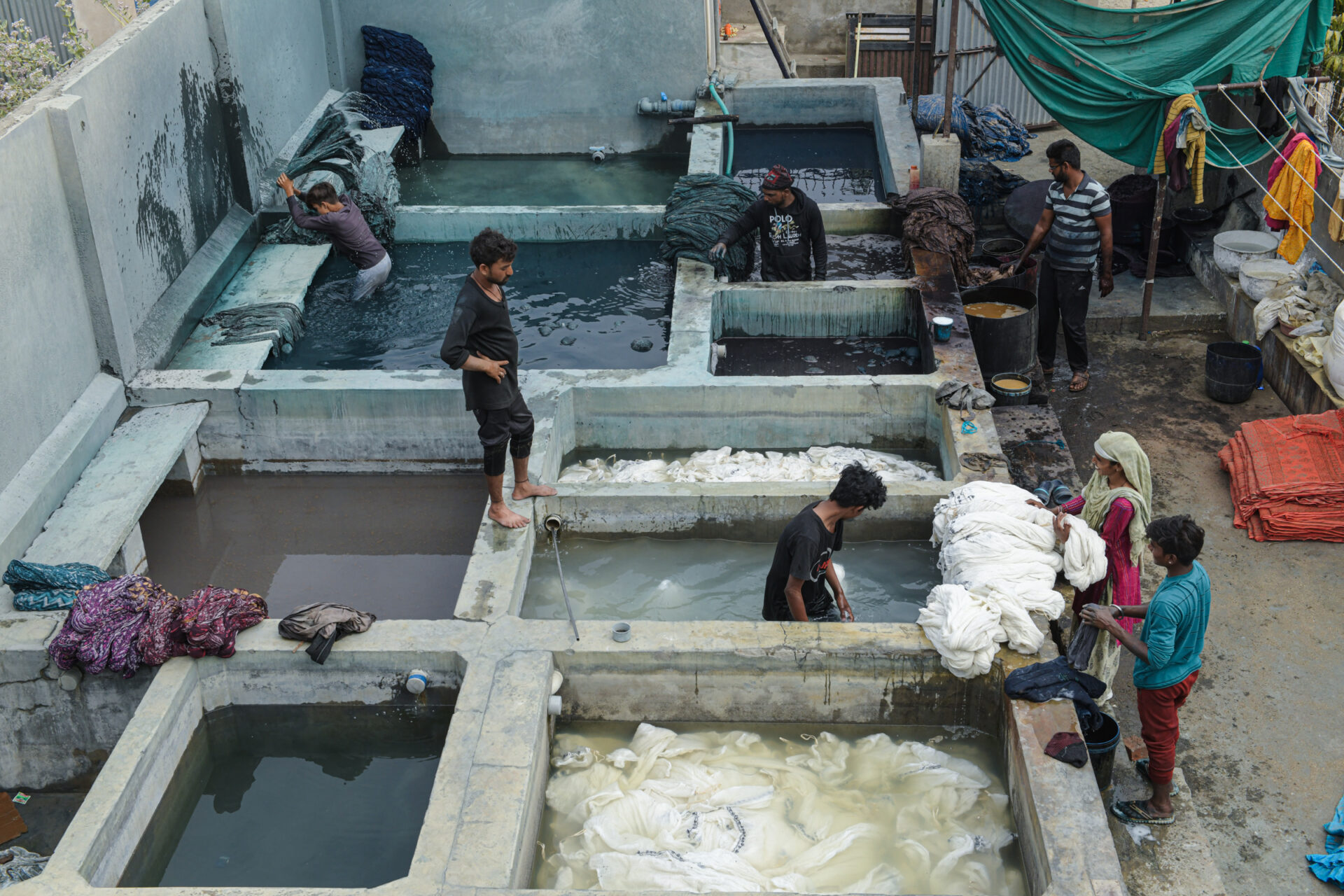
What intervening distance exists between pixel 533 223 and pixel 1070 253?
5.36 m

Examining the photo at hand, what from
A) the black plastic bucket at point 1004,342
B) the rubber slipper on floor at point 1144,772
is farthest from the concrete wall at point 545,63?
the rubber slipper on floor at point 1144,772

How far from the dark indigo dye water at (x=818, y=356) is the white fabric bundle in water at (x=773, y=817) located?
12.4 feet

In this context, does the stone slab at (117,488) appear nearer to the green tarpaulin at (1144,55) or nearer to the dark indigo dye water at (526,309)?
the dark indigo dye water at (526,309)

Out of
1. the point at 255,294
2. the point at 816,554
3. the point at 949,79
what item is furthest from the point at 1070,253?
the point at 255,294

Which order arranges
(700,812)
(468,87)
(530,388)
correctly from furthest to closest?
(468,87)
(530,388)
(700,812)

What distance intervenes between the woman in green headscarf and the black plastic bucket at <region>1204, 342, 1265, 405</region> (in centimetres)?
365

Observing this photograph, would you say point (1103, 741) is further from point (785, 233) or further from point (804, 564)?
point (785, 233)

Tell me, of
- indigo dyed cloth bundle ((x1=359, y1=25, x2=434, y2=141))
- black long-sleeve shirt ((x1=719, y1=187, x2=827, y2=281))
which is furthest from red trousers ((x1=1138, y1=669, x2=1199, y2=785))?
indigo dyed cloth bundle ((x1=359, y1=25, x2=434, y2=141))

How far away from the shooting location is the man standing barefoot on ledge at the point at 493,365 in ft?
19.8

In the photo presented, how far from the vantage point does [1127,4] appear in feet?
50.2

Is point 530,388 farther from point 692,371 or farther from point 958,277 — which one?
point 958,277

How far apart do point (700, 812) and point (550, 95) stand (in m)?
11.0

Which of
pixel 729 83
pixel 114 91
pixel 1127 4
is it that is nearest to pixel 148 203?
pixel 114 91

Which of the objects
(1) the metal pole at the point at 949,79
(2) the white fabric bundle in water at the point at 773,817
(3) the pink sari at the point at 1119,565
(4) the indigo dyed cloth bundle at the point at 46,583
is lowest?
(2) the white fabric bundle in water at the point at 773,817
